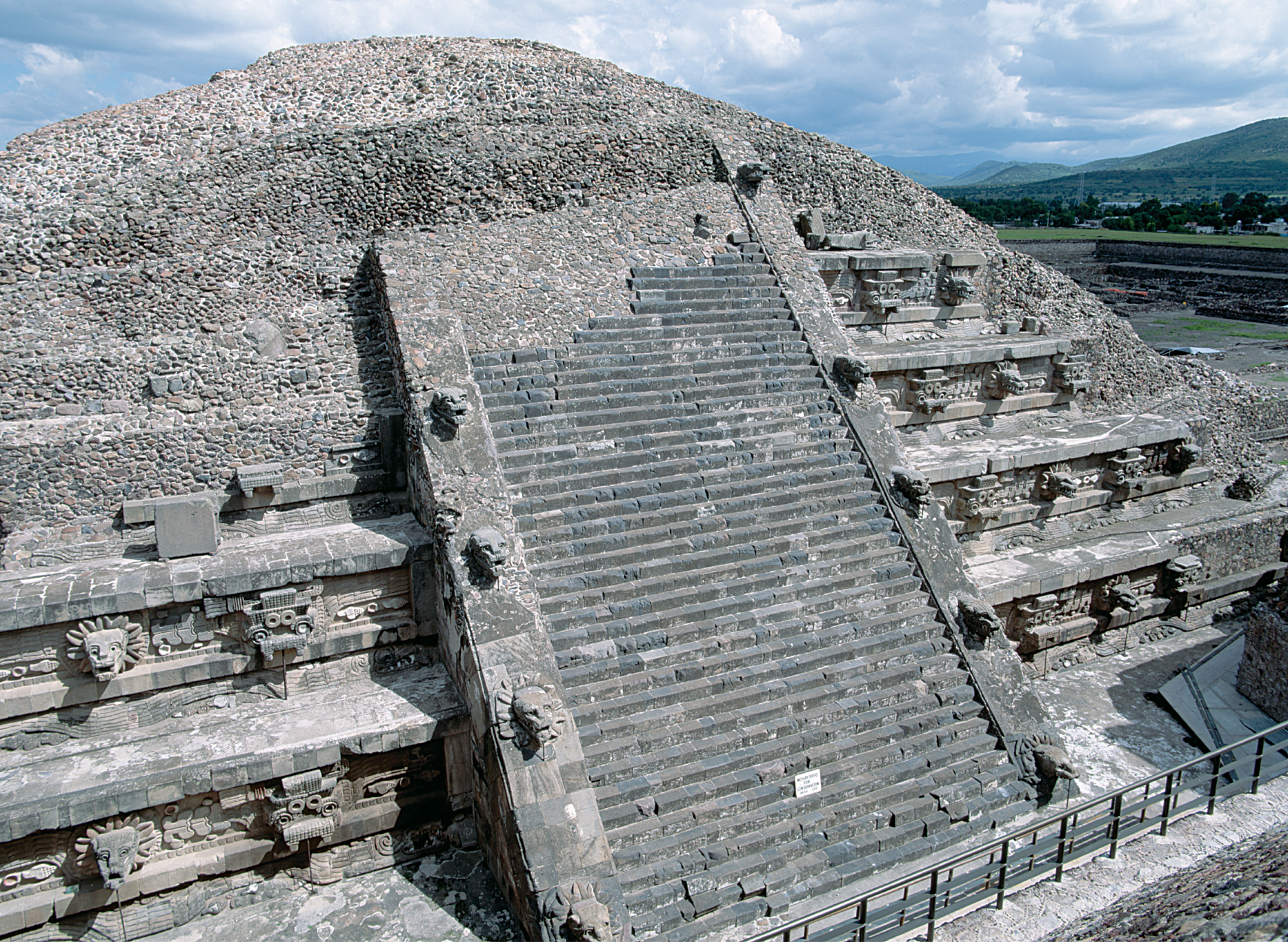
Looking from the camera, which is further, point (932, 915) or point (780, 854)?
point (780, 854)

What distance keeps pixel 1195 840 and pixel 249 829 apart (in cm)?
816

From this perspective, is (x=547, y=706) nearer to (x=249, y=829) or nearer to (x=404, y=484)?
(x=249, y=829)

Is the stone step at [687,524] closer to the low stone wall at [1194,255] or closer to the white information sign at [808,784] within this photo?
the white information sign at [808,784]

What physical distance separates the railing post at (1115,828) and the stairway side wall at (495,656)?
13.0ft

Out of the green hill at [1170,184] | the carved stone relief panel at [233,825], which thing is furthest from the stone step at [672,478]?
the green hill at [1170,184]

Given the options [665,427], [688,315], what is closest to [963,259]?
[688,315]

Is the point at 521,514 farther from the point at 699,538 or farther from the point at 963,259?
the point at 963,259

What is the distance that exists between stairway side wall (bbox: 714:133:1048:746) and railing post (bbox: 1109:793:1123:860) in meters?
2.36

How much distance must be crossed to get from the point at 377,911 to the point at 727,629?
424 centimetres

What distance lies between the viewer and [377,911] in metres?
7.71

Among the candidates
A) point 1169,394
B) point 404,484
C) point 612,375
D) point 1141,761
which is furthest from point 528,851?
point 1169,394

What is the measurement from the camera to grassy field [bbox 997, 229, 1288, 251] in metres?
47.8

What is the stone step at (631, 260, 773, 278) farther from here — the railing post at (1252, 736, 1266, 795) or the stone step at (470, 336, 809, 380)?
the railing post at (1252, 736, 1266, 795)

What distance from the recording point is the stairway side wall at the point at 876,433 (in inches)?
374
